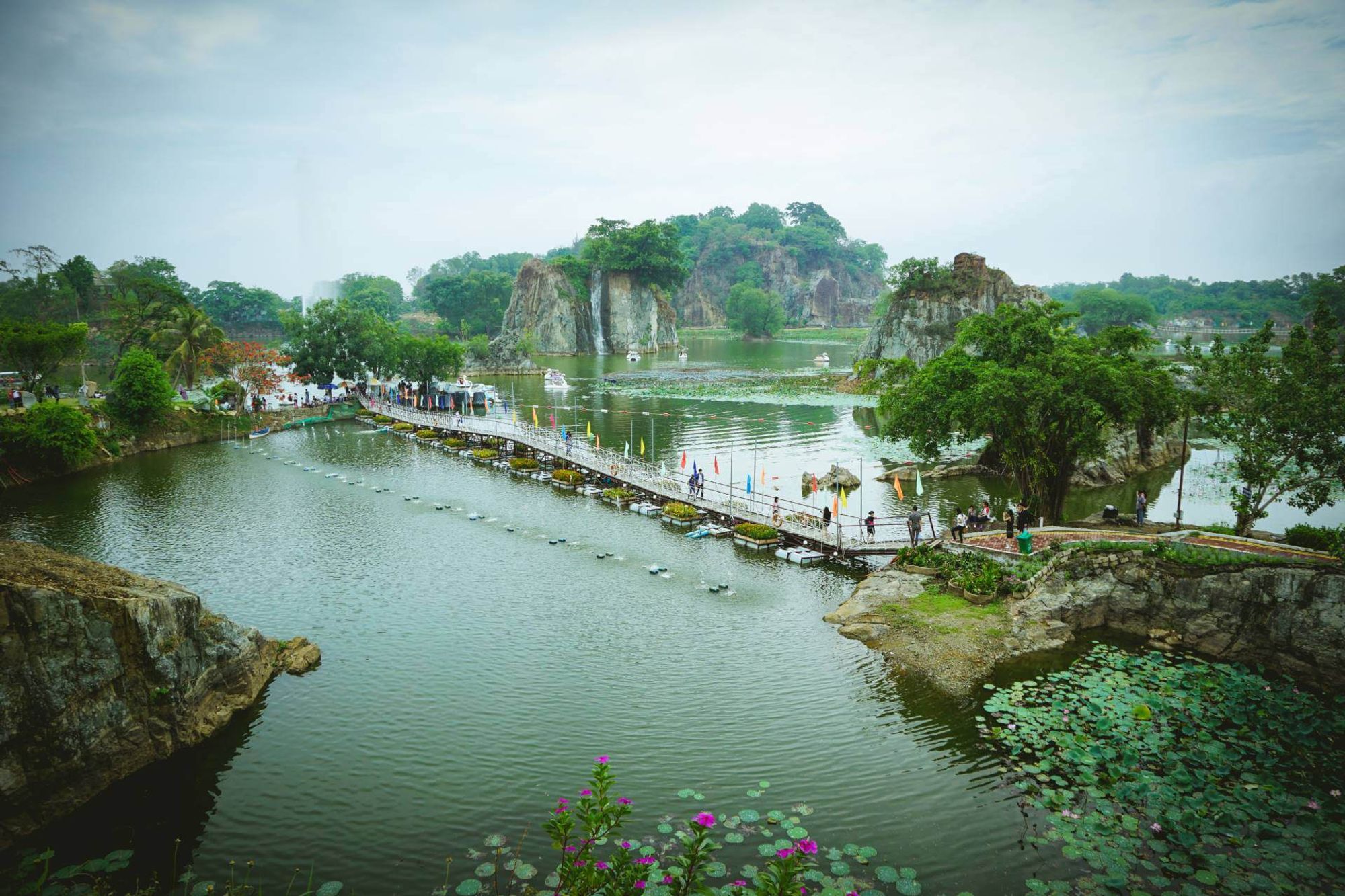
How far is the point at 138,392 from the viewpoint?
209ft

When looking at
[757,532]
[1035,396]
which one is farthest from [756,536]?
[1035,396]

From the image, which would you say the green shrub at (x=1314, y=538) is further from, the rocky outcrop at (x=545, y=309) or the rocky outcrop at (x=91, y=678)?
the rocky outcrop at (x=545, y=309)

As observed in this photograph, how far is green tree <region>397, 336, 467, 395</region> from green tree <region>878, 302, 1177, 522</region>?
202 ft

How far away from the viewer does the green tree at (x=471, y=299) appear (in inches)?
6959

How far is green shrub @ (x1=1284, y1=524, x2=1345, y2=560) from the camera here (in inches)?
1151

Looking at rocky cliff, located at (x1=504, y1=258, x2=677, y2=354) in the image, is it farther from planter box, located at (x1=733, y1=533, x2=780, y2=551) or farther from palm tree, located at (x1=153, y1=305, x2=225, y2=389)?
planter box, located at (x1=733, y1=533, x2=780, y2=551)

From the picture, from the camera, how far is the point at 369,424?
8156 cm

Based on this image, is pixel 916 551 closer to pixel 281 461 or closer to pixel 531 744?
pixel 531 744

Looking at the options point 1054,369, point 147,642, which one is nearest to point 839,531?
point 1054,369

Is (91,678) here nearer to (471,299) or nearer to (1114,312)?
(471,299)

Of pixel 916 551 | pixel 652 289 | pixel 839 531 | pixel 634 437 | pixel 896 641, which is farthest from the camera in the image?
pixel 652 289

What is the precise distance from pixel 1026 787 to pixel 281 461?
2298 inches

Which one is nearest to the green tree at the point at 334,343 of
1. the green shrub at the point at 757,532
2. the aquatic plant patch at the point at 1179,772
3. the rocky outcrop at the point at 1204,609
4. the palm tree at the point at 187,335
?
the palm tree at the point at 187,335

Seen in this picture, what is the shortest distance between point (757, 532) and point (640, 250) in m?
136
